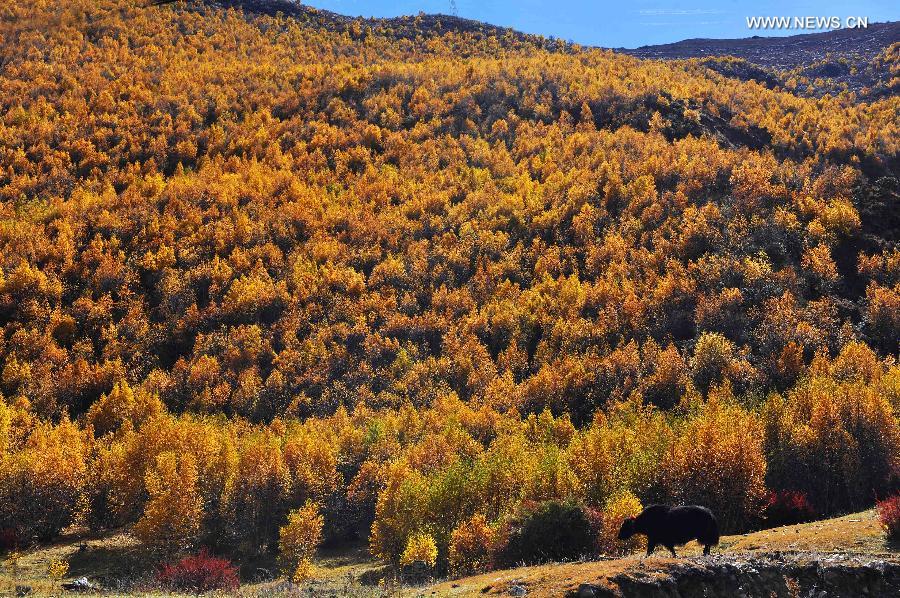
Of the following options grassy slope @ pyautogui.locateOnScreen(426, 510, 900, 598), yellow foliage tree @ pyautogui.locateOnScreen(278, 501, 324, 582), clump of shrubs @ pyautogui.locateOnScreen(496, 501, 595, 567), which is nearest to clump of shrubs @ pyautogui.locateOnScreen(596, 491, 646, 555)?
clump of shrubs @ pyautogui.locateOnScreen(496, 501, 595, 567)

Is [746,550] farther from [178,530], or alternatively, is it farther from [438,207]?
[438,207]

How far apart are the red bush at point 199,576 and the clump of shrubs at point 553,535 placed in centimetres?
2048

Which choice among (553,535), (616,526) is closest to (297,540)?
(616,526)

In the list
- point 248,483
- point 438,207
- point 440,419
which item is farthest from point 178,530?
point 438,207

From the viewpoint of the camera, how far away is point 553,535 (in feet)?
106

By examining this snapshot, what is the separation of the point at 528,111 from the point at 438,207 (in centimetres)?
6005

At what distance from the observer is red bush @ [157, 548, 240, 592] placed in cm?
4381

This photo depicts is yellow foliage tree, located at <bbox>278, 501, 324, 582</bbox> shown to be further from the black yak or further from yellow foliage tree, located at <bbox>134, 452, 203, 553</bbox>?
the black yak

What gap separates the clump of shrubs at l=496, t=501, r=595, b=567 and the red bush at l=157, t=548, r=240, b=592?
20476mm

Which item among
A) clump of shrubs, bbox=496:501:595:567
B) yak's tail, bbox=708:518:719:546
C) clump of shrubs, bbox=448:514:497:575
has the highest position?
yak's tail, bbox=708:518:719:546

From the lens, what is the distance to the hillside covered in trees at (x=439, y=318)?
204 ft

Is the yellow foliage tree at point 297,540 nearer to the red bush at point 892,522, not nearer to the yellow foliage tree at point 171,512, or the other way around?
the yellow foliage tree at point 171,512

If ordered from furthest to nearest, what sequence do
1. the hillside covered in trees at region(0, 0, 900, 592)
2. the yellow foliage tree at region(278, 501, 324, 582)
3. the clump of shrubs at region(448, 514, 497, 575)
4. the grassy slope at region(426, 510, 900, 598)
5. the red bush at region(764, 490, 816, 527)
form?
the hillside covered in trees at region(0, 0, 900, 592) → the yellow foliage tree at region(278, 501, 324, 582) → the clump of shrubs at region(448, 514, 497, 575) → the red bush at region(764, 490, 816, 527) → the grassy slope at region(426, 510, 900, 598)

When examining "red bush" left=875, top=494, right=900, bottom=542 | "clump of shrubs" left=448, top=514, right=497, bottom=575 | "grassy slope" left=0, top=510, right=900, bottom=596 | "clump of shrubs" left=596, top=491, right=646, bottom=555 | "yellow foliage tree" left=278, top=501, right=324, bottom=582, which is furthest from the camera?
"yellow foliage tree" left=278, top=501, right=324, bottom=582
